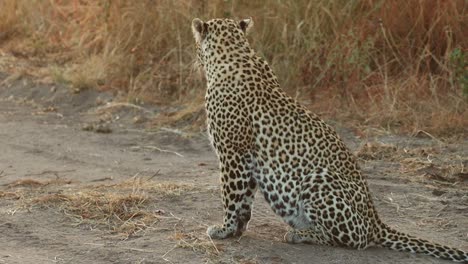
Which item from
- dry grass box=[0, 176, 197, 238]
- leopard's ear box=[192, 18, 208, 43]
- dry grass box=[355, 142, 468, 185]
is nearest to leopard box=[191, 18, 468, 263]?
leopard's ear box=[192, 18, 208, 43]

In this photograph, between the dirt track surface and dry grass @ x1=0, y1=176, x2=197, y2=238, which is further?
dry grass @ x1=0, y1=176, x2=197, y2=238

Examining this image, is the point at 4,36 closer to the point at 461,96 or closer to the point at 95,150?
the point at 95,150

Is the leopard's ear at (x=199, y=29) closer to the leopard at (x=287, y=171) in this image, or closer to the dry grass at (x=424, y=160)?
the leopard at (x=287, y=171)

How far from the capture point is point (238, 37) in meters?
6.29

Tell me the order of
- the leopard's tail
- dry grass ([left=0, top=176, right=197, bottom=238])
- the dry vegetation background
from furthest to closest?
the dry vegetation background → dry grass ([left=0, top=176, right=197, bottom=238]) → the leopard's tail

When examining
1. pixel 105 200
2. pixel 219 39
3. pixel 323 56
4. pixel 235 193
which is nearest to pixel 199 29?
pixel 219 39

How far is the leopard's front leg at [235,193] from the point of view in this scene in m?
5.94

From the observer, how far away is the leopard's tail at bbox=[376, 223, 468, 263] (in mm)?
5797

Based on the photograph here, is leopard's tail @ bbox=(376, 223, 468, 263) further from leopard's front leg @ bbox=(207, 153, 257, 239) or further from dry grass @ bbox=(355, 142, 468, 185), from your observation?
dry grass @ bbox=(355, 142, 468, 185)

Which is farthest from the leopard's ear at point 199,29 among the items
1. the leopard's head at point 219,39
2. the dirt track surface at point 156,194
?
the dirt track surface at point 156,194

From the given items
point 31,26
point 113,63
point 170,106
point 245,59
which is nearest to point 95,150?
point 170,106

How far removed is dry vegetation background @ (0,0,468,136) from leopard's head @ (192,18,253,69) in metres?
3.63

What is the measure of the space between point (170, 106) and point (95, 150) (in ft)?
5.84

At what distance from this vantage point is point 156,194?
7168mm
